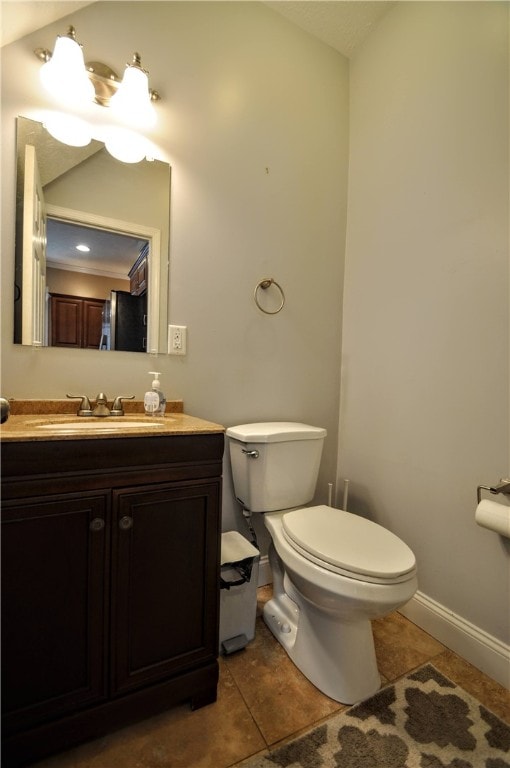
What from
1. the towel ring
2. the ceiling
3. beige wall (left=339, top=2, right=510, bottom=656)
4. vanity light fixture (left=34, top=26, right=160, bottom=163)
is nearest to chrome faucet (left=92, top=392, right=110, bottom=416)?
the towel ring

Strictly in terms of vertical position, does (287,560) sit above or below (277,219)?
below

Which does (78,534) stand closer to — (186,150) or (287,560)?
(287,560)

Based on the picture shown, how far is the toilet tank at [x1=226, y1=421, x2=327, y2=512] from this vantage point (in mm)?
1354

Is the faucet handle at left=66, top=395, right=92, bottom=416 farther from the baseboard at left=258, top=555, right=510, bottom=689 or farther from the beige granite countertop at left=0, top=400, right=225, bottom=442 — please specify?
the baseboard at left=258, top=555, right=510, bottom=689

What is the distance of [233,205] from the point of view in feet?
5.01

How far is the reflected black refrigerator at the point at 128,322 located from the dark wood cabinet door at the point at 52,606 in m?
0.66

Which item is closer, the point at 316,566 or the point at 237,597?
the point at 316,566

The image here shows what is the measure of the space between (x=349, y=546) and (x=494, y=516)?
478 millimetres

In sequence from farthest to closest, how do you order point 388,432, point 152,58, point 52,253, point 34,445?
point 388,432 < point 152,58 < point 52,253 < point 34,445

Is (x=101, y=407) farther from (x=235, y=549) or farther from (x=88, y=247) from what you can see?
(x=235, y=549)

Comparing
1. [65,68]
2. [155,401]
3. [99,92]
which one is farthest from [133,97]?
[155,401]

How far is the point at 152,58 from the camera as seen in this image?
1334 mm

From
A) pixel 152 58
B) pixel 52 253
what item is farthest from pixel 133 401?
pixel 152 58

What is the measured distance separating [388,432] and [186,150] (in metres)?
1.51
